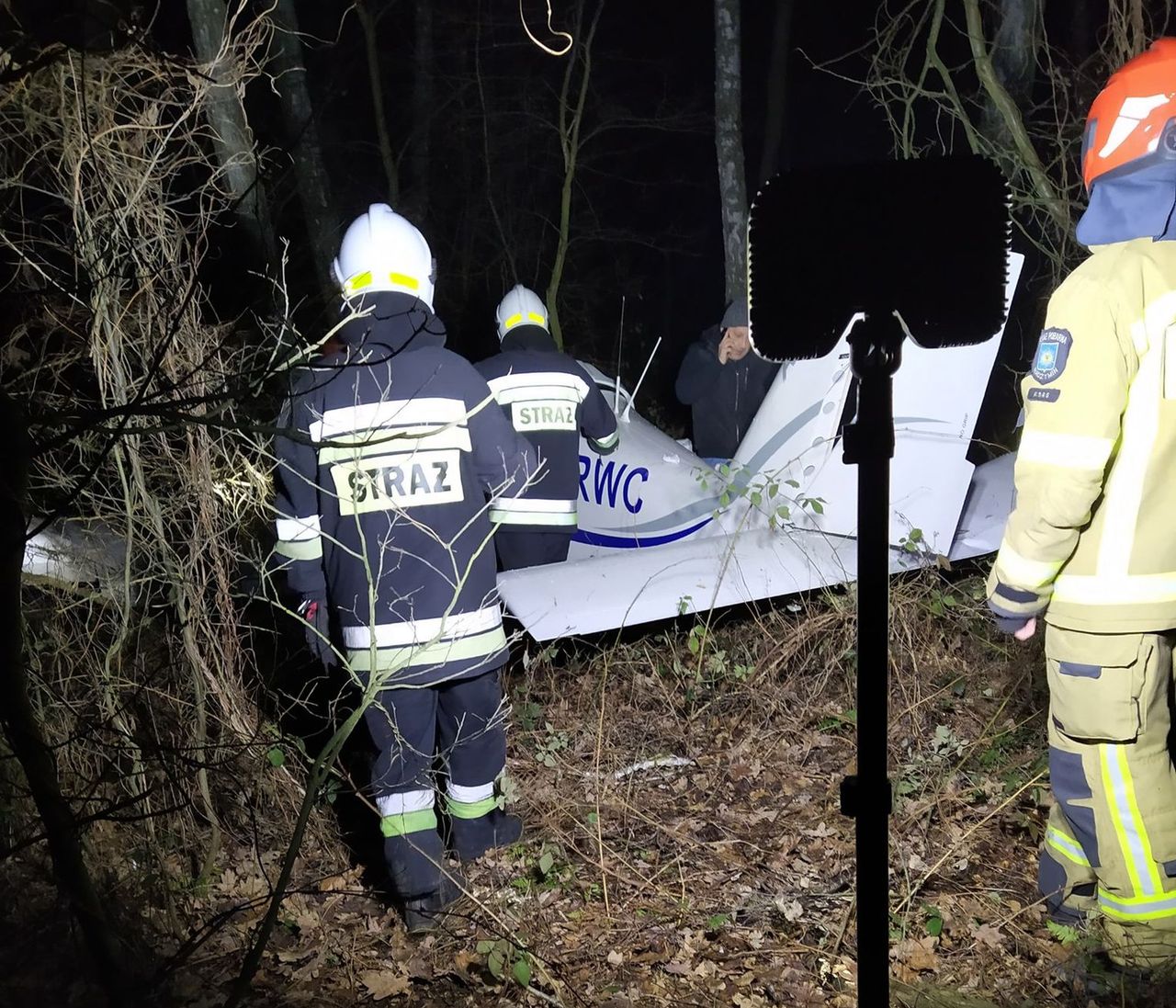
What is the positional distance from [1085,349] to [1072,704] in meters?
0.95

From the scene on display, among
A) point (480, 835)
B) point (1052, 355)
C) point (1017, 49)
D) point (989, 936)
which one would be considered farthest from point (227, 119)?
point (1017, 49)

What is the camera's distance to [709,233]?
56.5 feet

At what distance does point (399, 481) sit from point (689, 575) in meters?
1.70

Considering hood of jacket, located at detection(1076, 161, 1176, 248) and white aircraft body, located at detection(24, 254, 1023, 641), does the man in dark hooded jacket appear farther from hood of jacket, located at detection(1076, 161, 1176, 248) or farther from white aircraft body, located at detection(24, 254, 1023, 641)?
hood of jacket, located at detection(1076, 161, 1176, 248)

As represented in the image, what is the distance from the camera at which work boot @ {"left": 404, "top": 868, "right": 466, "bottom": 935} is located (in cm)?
329

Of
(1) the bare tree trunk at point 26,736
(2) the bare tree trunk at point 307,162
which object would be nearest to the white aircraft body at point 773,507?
(1) the bare tree trunk at point 26,736

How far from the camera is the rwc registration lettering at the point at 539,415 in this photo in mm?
4832

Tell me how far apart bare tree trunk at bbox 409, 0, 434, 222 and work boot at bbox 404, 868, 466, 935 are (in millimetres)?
11063

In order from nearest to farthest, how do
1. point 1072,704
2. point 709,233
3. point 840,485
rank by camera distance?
point 1072,704 < point 840,485 < point 709,233

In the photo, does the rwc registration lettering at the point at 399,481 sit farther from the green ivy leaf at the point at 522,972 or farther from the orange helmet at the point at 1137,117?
the orange helmet at the point at 1137,117

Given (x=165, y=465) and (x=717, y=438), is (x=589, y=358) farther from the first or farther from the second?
(x=165, y=465)

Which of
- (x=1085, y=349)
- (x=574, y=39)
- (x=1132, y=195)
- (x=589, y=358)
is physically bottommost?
(x=589, y=358)

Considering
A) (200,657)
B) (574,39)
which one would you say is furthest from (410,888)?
(574,39)

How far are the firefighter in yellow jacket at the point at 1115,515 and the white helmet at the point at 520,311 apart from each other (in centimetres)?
306
